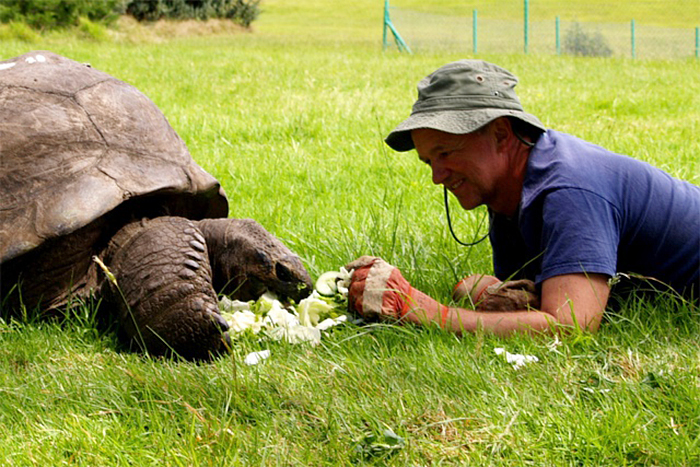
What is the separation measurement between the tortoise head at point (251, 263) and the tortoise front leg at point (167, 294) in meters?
0.20

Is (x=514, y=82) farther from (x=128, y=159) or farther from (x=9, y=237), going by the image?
(x=9, y=237)

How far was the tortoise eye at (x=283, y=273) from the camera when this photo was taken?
132 inches

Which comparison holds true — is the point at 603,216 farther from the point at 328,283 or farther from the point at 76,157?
the point at 76,157

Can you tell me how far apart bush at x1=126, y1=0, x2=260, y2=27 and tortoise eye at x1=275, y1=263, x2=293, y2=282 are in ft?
84.8

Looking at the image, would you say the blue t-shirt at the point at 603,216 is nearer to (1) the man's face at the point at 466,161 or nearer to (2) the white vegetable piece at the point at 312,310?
(1) the man's face at the point at 466,161

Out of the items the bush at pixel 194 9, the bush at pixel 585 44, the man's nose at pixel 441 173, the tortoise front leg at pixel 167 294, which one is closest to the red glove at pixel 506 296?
the man's nose at pixel 441 173

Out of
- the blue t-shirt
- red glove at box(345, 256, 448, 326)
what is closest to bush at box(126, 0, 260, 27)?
red glove at box(345, 256, 448, 326)

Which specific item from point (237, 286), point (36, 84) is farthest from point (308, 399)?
point (36, 84)

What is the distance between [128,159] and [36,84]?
562mm

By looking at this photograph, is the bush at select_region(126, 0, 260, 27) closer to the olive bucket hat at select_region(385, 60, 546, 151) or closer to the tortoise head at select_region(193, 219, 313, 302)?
the tortoise head at select_region(193, 219, 313, 302)

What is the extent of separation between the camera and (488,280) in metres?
3.39

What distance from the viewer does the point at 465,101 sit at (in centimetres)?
295

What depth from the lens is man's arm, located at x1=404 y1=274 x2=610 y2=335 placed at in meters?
2.76

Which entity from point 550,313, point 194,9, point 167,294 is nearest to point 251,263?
point 167,294
